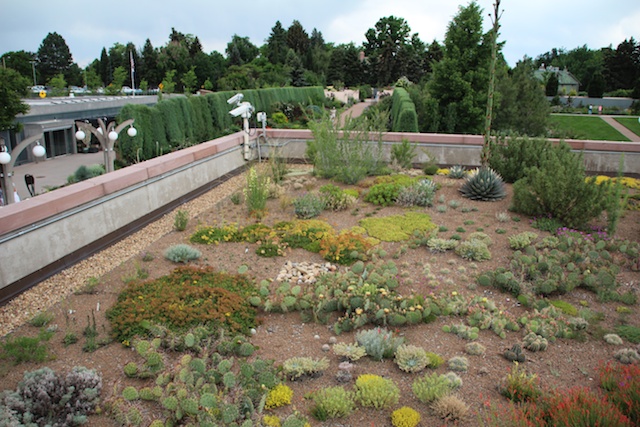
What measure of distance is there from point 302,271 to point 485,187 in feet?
12.1

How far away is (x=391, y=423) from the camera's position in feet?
9.49

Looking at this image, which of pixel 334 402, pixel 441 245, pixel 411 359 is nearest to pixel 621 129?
pixel 441 245

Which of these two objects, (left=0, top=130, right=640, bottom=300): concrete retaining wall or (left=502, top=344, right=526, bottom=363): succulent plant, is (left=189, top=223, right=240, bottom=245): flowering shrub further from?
(left=502, top=344, right=526, bottom=363): succulent plant

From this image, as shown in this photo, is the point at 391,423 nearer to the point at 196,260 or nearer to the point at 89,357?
the point at 89,357

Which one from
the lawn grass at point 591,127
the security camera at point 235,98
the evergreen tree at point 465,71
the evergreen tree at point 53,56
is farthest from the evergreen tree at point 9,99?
the evergreen tree at point 53,56

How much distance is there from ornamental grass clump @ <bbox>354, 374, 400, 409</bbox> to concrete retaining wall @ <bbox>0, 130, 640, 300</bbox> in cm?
334

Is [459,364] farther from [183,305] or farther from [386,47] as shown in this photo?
[386,47]

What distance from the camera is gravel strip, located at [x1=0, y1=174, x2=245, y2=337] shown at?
13.7 ft

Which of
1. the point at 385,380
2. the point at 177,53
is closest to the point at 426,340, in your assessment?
the point at 385,380

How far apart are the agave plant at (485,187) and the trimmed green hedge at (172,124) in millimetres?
6035

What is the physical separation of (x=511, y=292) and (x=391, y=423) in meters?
2.26

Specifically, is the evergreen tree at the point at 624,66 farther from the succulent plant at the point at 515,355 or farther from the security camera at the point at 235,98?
the succulent plant at the point at 515,355

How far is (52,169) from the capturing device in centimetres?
1714

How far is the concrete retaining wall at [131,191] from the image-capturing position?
4.57 meters
